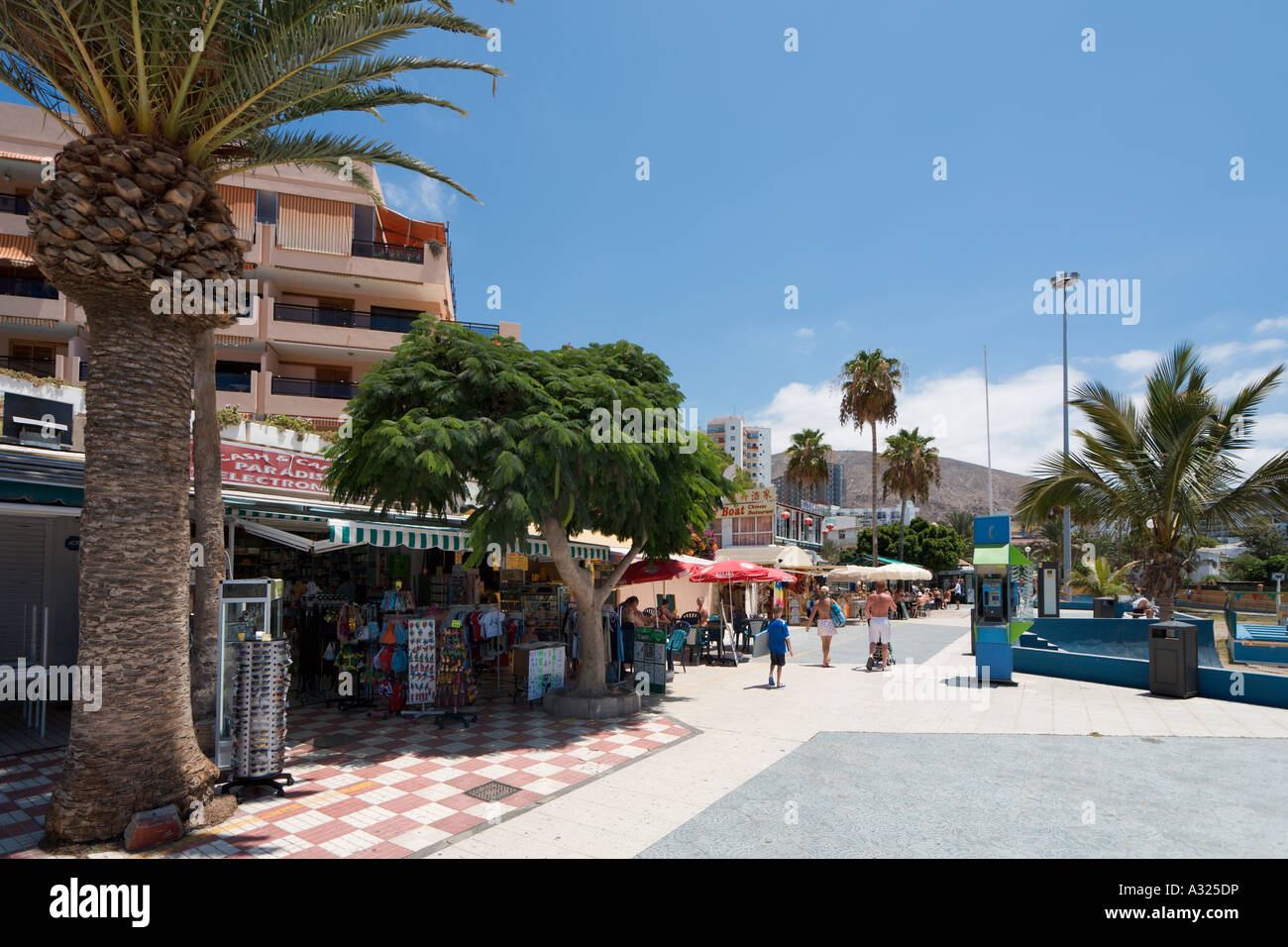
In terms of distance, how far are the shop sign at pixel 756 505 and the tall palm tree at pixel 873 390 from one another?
7.83 meters

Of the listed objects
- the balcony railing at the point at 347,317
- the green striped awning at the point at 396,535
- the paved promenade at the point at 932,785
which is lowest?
the paved promenade at the point at 932,785

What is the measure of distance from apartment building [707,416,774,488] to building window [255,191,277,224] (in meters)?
134

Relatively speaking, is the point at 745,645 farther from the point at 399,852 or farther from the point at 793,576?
the point at 399,852

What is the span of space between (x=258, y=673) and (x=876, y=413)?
3350 centimetres

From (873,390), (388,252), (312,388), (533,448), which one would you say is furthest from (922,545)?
(533,448)

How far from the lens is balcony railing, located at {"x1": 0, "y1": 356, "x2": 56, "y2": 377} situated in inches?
946

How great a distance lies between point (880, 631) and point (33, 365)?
1139 inches

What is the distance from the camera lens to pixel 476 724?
995cm

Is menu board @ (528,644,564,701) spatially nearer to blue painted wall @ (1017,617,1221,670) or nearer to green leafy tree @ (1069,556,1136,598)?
blue painted wall @ (1017,617,1221,670)

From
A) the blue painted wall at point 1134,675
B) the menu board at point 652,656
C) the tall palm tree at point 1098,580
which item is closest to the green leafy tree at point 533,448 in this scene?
the menu board at point 652,656

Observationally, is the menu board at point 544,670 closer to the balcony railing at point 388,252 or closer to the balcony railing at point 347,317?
the balcony railing at point 347,317

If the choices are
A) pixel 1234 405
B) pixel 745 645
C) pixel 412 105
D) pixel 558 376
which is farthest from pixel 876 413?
pixel 412 105

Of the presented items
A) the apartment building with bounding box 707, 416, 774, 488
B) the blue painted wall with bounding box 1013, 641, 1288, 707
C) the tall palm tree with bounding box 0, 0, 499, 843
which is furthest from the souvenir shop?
the apartment building with bounding box 707, 416, 774, 488

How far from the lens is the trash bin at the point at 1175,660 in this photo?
467 inches
